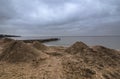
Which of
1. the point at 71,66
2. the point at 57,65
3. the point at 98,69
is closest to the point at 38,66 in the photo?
the point at 57,65

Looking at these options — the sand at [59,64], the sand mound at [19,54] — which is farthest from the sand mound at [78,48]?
the sand mound at [19,54]

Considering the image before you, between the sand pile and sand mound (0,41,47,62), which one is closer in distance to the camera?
the sand pile

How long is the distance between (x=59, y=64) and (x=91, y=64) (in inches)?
83.5

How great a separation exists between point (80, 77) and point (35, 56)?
156 inches

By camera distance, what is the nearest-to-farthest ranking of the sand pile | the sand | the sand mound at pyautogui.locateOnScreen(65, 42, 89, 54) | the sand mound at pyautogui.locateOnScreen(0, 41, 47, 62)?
1. the sand
2. the sand pile
3. the sand mound at pyautogui.locateOnScreen(0, 41, 47, 62)
4. the sand mound at pyautogui.locateOnScreen(65, 42, 89, 54)

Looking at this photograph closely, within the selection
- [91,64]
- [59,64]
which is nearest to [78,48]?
[91,64]

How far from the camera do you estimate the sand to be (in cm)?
892

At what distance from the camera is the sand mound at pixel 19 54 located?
11.4 meters

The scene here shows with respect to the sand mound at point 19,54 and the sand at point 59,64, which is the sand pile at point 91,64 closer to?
the sand at point 59,64

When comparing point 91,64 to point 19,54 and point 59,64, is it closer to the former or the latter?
point 59,64

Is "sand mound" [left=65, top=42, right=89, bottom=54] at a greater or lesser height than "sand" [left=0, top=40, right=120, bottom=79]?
greater

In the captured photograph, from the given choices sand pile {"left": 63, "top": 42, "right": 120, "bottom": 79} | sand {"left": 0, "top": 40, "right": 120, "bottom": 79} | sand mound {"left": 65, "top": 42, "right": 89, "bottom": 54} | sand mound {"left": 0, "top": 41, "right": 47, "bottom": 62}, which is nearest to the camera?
sand {"left": 0, "top": 40, "right": 120, "bottom": 79}

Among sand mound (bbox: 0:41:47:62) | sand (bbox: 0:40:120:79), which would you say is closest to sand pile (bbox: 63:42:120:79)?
sand (bbox: 0:40:120:79)

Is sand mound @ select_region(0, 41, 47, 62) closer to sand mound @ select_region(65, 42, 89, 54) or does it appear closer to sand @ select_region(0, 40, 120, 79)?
sand @ select_region(0, 40, 120, 79)
